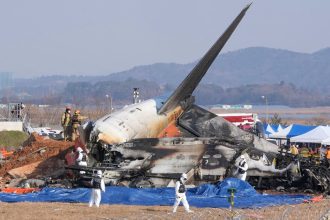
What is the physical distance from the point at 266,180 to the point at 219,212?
8483 mm

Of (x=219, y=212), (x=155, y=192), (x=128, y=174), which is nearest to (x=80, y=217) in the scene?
(x=219, y=212)

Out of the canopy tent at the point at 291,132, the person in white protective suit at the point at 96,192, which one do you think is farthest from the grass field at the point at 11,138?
the person in white protective suit at the point at 96,192

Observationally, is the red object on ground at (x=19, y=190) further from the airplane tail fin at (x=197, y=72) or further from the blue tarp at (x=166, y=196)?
the airplane tail fin at (x=197, y=72)

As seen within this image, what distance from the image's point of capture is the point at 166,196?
27.3 meters

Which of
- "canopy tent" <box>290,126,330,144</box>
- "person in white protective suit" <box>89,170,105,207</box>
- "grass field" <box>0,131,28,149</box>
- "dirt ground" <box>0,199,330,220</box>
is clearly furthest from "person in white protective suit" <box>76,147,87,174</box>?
"grass field" <box>0,131,28,149</box>

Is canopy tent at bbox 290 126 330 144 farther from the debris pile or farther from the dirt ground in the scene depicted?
the dirt ground

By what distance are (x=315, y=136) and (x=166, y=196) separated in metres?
32.5

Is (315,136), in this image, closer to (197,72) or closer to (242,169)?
(197,72)

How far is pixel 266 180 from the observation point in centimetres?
3134

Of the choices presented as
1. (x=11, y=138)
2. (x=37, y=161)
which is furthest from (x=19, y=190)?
(x=11, y=138)

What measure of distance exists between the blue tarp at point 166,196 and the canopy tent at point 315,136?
96.2ft

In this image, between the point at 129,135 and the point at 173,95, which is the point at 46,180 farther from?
the point at 173,95

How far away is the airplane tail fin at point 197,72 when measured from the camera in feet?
120

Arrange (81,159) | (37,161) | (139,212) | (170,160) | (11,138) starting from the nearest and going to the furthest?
1. (139,212)
2. (81,159)
3. (170,160)
4. (37,161)
5. (11,138)
